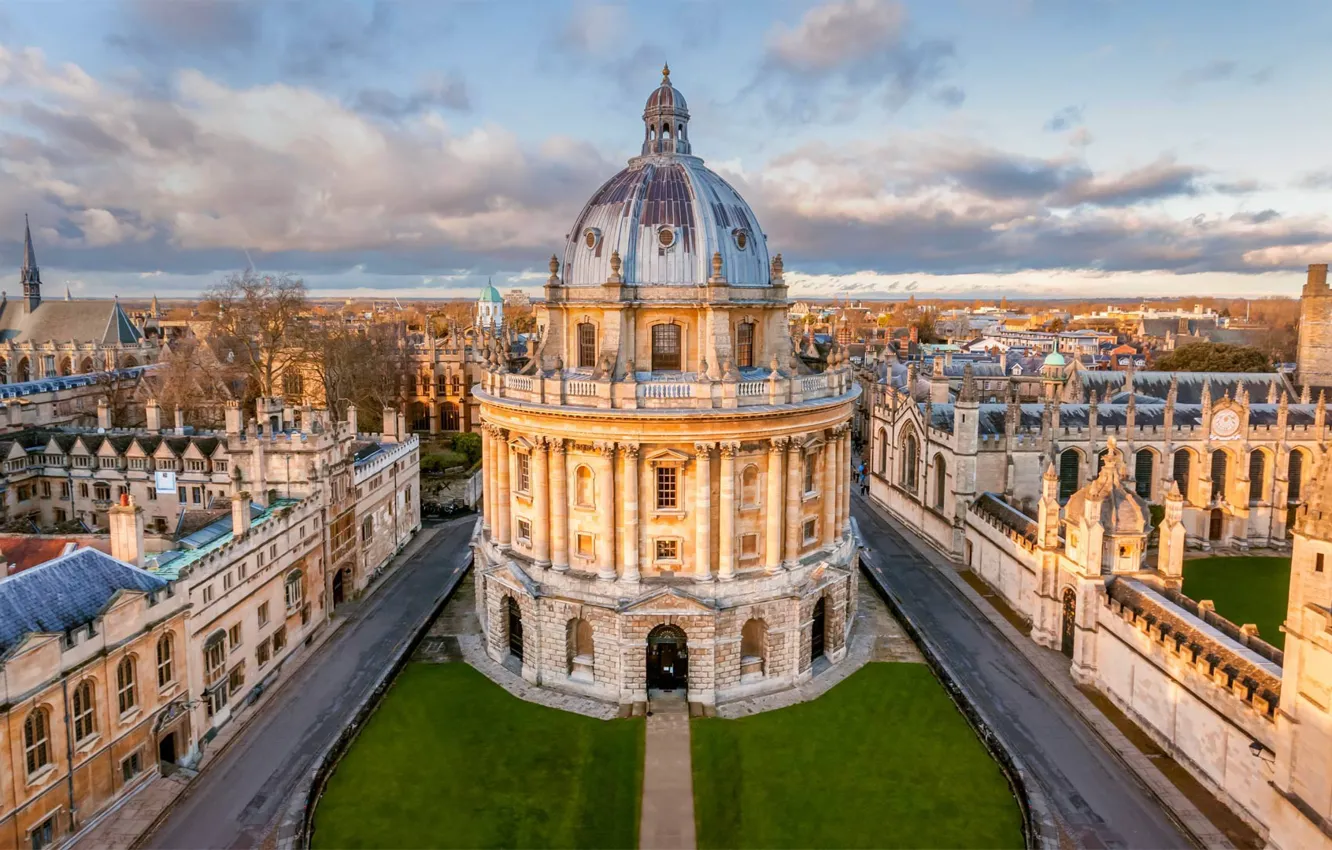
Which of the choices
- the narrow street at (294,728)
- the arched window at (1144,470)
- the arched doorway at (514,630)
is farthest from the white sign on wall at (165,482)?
the arched window at (1144,470)

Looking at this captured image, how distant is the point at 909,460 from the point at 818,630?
2633 cm

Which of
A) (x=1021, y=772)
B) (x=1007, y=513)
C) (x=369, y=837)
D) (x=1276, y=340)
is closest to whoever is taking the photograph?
(x=369, y=837)

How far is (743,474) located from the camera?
35.8 meters

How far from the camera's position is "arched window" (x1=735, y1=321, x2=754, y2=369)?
37.9 m

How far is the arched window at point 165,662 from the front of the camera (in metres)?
29.8

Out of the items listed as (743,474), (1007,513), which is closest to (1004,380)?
(1007,513)

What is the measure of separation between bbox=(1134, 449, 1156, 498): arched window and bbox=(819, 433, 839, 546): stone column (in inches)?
1168

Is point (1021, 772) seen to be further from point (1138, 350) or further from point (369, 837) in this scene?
point (1138, 350)

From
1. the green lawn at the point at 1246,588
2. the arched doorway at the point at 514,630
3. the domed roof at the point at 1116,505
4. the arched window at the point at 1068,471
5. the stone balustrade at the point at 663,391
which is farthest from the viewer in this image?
the arched window at the point at 1068,471

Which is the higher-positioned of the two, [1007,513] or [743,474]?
[743,474]

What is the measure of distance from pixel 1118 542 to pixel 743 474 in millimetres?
16656

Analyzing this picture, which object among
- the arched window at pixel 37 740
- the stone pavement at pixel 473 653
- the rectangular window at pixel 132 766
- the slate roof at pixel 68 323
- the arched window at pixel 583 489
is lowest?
the stone pavement at pixel 473 653

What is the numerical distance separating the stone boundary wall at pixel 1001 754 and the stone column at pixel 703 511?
1131 centimetres

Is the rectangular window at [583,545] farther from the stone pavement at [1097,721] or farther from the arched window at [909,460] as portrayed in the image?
the arched window at [909,460]
